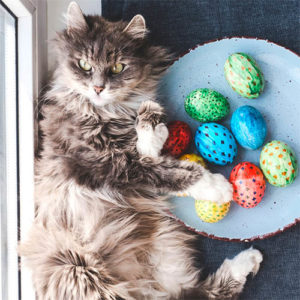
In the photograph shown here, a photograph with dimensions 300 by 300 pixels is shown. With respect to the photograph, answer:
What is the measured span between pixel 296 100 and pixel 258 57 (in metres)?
0.23

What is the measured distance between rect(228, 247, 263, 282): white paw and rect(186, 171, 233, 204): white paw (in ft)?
1.04

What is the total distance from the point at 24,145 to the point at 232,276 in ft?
3.18

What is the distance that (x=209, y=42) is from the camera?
1.34 meters

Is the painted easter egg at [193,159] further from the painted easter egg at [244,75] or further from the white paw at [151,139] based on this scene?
the painted easter egg at [244,75]

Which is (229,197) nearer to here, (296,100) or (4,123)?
(296,100)

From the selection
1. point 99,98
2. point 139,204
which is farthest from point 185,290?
point 99,98

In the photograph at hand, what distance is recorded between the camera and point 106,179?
3.90ft

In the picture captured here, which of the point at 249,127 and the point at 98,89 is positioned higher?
the point at 98,89

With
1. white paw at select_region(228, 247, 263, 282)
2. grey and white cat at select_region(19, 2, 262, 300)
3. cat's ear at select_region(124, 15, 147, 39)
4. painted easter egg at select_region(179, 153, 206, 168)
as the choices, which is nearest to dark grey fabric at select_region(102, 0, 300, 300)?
white paw at select_region(228, 247, 263, 282)

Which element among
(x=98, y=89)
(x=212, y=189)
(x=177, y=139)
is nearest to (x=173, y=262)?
(x=212, y=189)

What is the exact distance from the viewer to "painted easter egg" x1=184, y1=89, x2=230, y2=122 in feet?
4.08

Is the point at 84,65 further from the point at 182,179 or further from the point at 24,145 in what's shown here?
the point at 182,179

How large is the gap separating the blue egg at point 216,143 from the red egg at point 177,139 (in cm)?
5

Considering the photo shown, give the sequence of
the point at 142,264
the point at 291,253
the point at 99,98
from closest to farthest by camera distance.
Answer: the point at 99,98
the point at 142,264
the point at 291,253
